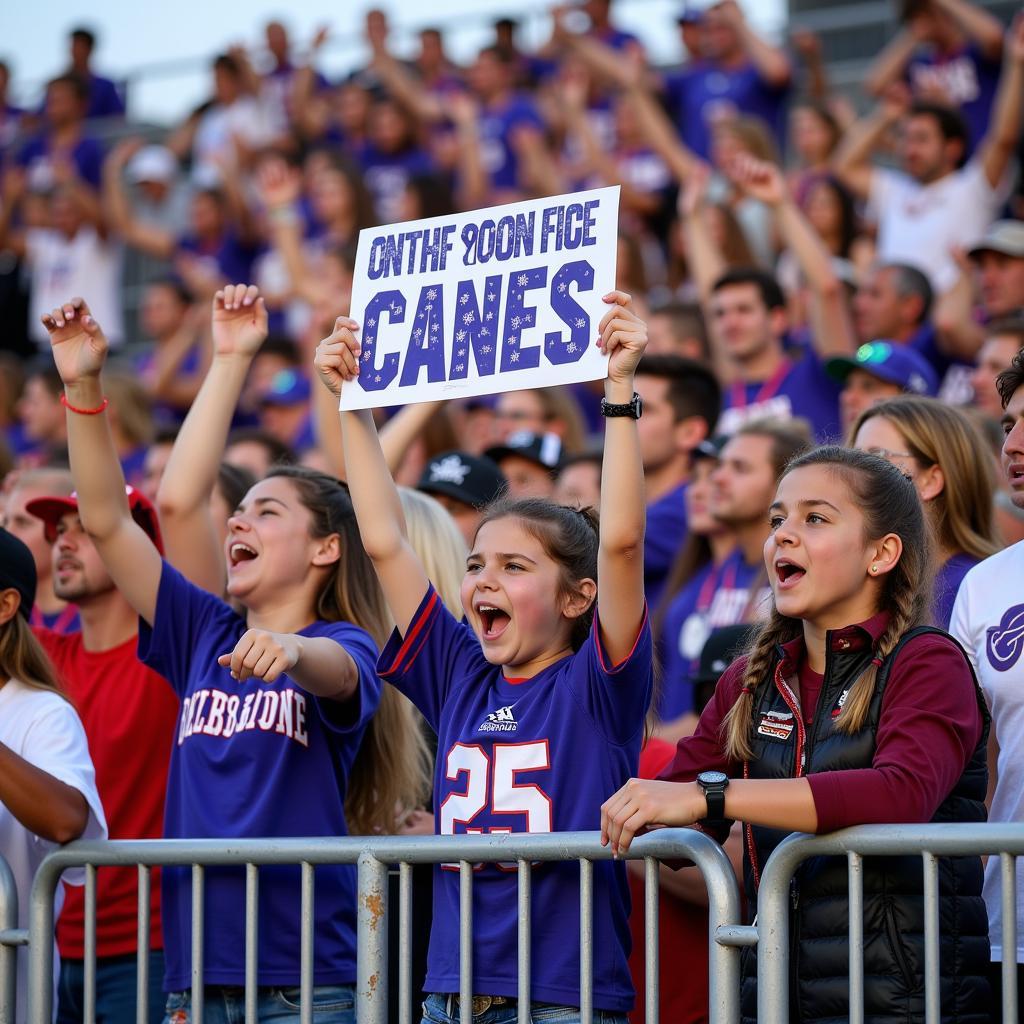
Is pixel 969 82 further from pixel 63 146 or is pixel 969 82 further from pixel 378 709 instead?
pixel 63 146

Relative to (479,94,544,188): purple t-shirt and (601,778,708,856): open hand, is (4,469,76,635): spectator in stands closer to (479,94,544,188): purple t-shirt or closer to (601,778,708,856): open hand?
(601,778,708,856): open hand

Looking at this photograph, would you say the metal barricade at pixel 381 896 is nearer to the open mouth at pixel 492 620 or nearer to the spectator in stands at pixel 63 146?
the open mouth at pixel 492 620

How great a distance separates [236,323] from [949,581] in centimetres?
197

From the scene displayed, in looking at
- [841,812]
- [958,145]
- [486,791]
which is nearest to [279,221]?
[958,145]

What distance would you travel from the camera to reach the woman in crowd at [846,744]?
9.97ft

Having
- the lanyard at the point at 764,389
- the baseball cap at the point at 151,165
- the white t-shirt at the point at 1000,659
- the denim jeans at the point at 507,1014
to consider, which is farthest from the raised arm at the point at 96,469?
the baseball cap at the point at 151,165

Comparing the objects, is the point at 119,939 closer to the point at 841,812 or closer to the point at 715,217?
the point at 841,812

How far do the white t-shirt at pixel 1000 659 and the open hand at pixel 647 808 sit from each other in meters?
0.87

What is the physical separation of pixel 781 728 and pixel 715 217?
599cm

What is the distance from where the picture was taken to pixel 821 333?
727 centimetres

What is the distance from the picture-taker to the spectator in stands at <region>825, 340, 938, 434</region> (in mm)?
5863

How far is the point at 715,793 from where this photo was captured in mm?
3051

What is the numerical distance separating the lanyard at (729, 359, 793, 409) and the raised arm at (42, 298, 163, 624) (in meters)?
3.58

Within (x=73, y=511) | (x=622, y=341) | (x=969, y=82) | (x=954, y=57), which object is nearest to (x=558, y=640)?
(x=622, y=341)
